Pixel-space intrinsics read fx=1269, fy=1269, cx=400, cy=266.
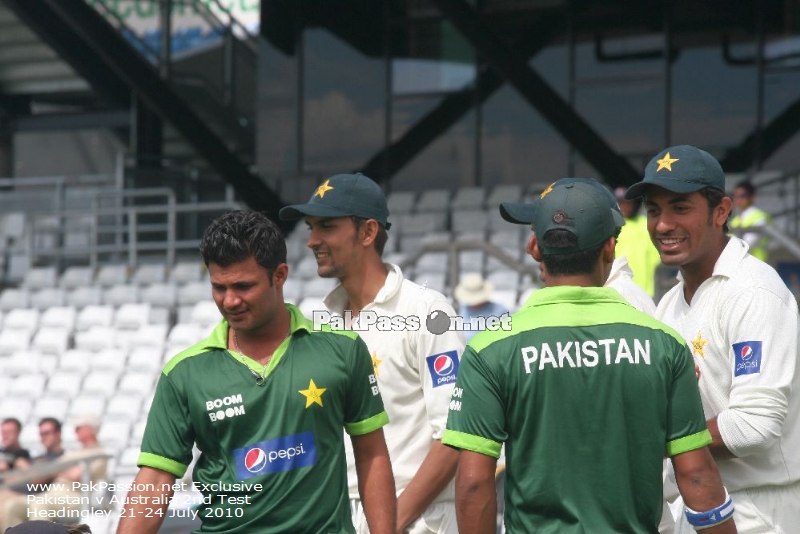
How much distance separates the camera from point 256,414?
3215mm

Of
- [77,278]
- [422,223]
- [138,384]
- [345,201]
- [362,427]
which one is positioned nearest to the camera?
[362,427]

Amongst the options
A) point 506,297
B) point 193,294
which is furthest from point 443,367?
point 193,294

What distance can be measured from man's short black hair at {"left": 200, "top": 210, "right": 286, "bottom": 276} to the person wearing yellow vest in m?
5.91

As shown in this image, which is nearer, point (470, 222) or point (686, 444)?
point (686, 444)

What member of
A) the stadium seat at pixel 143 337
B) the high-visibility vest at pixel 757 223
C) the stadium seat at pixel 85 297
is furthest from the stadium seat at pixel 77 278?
the high-visibility vest at pixel 757 223

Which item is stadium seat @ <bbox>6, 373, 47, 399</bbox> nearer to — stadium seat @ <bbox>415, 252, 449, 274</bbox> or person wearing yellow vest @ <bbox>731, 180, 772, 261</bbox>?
stadium seat @ <bbox>415, 252, 449, 274</bbox>

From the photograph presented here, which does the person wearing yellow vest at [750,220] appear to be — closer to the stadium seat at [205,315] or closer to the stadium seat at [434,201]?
the stadium seat at [434,201]

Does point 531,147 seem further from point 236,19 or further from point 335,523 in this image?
point 335,523

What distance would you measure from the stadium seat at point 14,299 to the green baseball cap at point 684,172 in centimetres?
1147

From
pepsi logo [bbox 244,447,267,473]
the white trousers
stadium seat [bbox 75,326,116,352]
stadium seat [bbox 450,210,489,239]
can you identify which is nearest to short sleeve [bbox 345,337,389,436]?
pepsi logo [bbox 244,447,267,473]

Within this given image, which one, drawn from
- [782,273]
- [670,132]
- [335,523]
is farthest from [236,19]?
[335,523]

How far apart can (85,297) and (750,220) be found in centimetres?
734

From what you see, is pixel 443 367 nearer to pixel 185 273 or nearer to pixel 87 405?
pixel 87 405

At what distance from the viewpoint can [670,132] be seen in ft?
48.6
